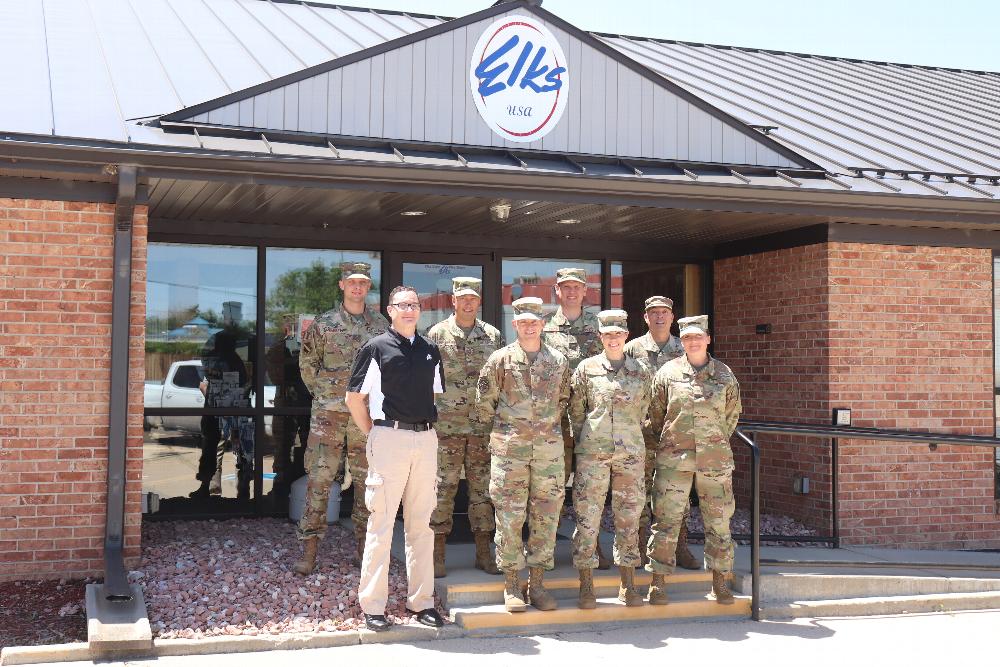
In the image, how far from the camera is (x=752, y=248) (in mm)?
9258

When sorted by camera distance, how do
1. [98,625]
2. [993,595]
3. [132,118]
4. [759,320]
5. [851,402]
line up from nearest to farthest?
[98,625], [132,118], [993,595], [851,402], [759,320]

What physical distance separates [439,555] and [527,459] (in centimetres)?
108

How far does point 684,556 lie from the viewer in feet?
22.8

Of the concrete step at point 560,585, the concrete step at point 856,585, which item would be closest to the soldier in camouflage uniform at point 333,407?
the concrete step at point 560,585

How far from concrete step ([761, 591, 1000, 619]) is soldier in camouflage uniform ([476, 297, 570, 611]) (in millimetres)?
1674

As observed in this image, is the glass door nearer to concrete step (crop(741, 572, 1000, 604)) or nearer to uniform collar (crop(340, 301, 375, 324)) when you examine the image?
uniform collar (crop(340, 301, 375, 324))

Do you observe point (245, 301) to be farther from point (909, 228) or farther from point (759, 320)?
point (909, 228)

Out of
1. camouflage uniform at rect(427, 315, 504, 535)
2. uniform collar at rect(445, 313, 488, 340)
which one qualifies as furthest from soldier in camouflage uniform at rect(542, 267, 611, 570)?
camouflage uniform at rect(427, 315, 504, 535)

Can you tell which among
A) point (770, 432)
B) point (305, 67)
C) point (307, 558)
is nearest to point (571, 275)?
point (770, 432)

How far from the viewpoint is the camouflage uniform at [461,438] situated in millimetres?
6539

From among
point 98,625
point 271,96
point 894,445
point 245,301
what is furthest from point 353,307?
point 894,445

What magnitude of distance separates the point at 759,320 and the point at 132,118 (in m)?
5.80

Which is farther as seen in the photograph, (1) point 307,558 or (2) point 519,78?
(2) point 519,78

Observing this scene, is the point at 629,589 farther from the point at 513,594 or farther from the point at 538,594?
the point at 513,594
